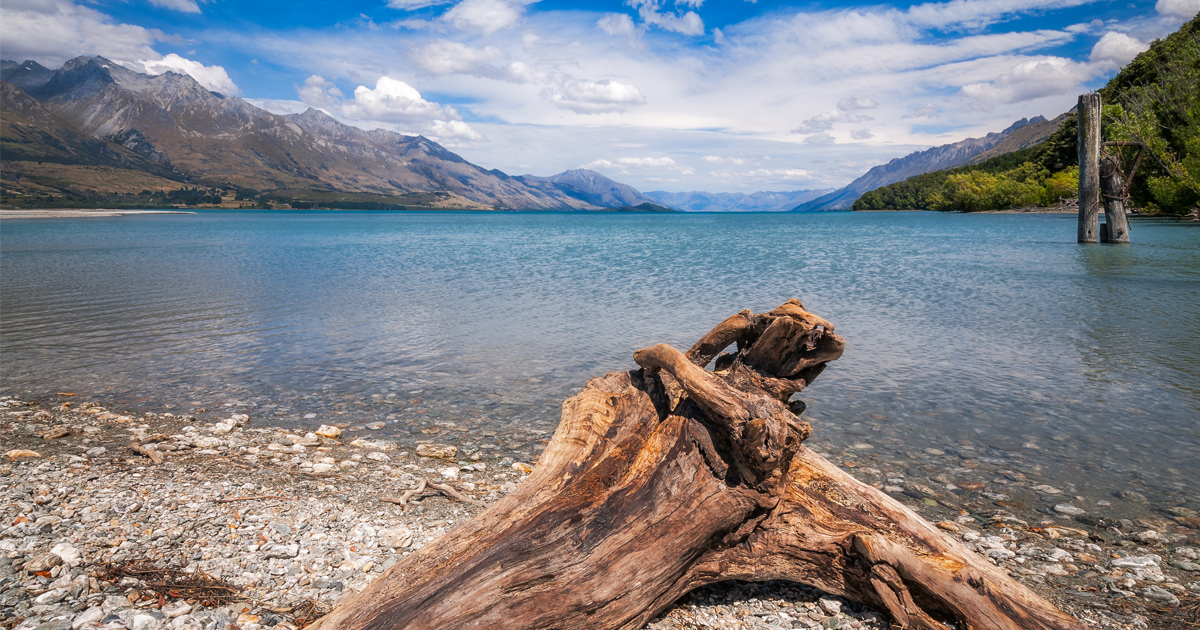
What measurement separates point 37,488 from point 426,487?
4.08 m

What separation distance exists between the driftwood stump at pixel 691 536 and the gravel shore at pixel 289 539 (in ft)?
1.49

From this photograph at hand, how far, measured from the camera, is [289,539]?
5711mm

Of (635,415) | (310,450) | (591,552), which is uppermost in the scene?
(635,415)

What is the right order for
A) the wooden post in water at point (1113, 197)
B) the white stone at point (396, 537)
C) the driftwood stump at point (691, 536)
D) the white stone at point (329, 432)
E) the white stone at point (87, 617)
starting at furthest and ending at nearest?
the wooden post in water at point (1113, 197)
the white stone at point (329, 432)
the white stone at point (396, 537)
the white stone at point (87, 617)
the driftwood stump at point (691, 536)

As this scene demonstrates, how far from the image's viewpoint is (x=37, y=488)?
255 inches

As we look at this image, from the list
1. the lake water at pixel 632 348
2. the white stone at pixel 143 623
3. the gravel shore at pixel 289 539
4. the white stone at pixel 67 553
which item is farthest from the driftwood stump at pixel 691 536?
the lake water at pixel 632 348

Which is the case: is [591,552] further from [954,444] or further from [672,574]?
[954,444]

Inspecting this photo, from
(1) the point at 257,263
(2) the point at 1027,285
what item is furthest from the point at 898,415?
(1) the point at 257,263

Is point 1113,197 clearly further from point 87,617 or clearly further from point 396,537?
point 87,617

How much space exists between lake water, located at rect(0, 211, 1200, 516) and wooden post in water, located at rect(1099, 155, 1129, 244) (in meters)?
2.93

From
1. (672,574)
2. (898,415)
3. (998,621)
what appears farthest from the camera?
(898,415)

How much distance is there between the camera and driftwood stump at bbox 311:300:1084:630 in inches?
161

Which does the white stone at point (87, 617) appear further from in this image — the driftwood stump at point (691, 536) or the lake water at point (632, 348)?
the lake water at point (632, 348)

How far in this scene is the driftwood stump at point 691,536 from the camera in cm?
409
